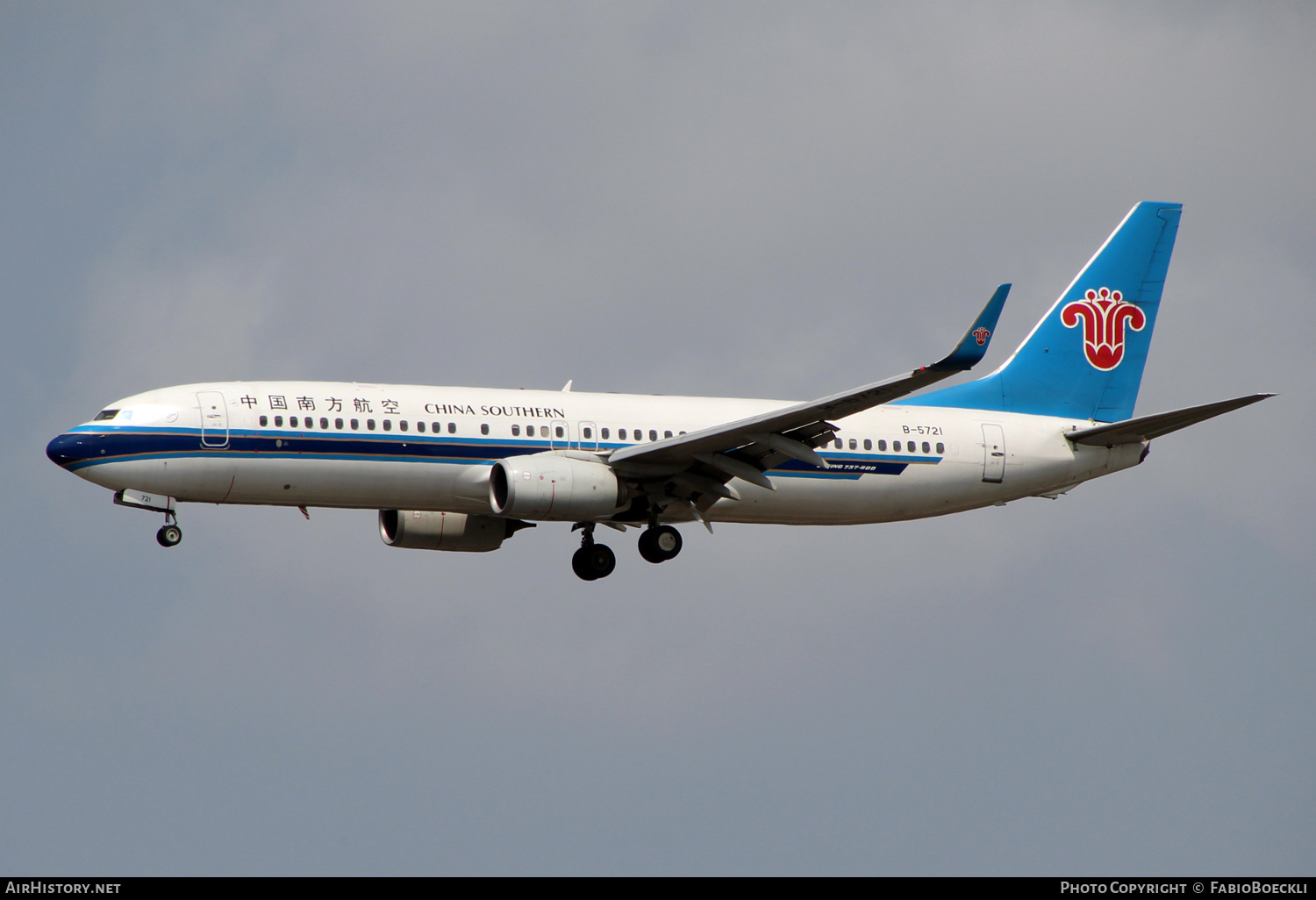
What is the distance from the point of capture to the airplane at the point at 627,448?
41438 mm

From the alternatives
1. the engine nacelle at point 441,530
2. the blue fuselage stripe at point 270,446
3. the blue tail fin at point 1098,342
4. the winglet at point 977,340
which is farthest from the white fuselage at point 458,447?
the winglet at point 977,340

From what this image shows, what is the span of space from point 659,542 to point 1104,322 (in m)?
16.4

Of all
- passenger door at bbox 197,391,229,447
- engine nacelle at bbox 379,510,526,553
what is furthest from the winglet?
passenger door at bbox 197,391,229,447

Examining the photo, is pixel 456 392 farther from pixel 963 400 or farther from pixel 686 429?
pixel 963 400

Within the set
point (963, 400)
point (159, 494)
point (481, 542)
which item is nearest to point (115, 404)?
point (159, 494)

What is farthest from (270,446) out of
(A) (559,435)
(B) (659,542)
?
(B) (659,542)

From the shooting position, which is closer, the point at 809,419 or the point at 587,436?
the point at 809,419

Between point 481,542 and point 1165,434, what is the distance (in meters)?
19.3

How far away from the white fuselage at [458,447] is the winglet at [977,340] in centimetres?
949

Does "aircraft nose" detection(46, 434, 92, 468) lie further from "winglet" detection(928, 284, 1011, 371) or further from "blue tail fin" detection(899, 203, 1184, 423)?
"blue tail fin" detection(899, 203, 1184, 423)

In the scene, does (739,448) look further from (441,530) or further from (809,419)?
(441,530)

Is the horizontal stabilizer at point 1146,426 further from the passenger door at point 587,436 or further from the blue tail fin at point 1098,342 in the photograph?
the passenger door at point 587,436

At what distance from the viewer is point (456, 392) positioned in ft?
144

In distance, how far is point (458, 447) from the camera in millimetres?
42938
